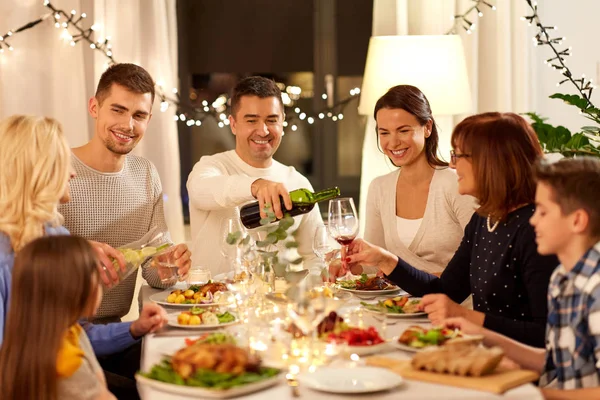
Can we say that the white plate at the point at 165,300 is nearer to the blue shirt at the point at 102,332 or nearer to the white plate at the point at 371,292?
the blue shirt at the point at 102,332

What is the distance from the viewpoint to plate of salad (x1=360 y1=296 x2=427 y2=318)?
92.0 inches

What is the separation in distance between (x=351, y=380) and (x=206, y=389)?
11.2 inches

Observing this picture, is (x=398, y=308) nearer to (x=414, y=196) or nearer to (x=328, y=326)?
(x=328, y=326)

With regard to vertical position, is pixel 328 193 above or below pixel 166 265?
above

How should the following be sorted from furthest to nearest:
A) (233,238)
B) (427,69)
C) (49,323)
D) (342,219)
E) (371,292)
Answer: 1. (427,69)
2. (371,292)
3. (342,219)
4. (233,238)
5. (49,323)

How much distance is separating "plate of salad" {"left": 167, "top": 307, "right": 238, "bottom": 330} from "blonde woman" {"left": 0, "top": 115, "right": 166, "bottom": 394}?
0.17 feet

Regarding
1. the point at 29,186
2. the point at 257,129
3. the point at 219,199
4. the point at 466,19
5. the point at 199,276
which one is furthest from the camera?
the point at 466,19

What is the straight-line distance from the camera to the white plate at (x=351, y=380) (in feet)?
5.41

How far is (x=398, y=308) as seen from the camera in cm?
237

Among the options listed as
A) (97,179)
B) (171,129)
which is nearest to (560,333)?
(97,179)

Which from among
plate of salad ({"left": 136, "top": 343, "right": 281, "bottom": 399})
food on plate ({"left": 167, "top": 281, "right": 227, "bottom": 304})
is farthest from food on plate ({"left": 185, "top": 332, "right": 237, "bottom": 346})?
food on plate ({"left": 167, "top": 281, "right": 227, "bottom": 304})

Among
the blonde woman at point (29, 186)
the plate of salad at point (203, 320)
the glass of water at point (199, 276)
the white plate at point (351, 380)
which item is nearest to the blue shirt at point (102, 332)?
the blonde woman at point (29, 186)

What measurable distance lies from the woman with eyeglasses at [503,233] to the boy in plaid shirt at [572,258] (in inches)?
9.4

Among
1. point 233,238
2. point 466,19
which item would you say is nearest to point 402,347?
point 233,238
